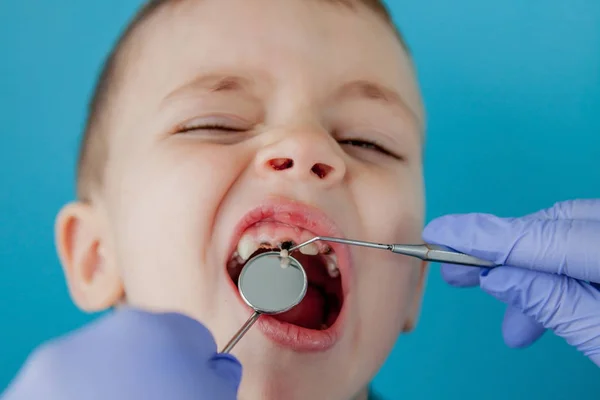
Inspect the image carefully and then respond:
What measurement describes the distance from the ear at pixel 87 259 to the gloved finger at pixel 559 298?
57 centimetres

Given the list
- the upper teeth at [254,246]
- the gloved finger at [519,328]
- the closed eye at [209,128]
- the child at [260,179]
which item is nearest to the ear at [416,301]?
the child at [260,179]

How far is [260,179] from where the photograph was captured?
0.80 m

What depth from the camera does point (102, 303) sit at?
3.12ft

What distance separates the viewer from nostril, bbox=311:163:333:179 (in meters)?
0.81

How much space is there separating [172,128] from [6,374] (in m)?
0.76

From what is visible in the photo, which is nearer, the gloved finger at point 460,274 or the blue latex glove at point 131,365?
the blue latex glove at point 131,365

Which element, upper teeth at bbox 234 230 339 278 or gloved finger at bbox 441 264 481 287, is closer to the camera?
upper teeth at bbox 234 230 339 278

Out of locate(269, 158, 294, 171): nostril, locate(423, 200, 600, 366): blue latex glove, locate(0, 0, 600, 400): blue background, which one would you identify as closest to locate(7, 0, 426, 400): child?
locate(269, 158, 294, 171): nostril

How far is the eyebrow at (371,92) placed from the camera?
909mm

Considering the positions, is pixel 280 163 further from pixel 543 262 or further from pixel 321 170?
pixel 543 262

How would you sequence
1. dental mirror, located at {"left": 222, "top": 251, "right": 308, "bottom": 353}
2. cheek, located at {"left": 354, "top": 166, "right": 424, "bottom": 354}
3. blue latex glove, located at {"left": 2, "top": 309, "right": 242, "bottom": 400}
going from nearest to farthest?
1. blue latex glove, located at {"left": 2, "top": 309, "right": 242, "bottom": 400}
2. dental mirror, located at {"left": 222, "top": 251, "right": 308, "bottom": 353}
3. cheek, located at {"left": 354, "top": 166, "right": 424, "bottom": 354}

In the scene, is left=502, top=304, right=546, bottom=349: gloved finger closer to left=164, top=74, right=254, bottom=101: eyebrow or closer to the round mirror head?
the round mirror head

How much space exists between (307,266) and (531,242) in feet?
1.10

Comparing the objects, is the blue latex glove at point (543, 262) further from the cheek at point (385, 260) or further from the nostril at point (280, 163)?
the nostril at point (280, 163)
